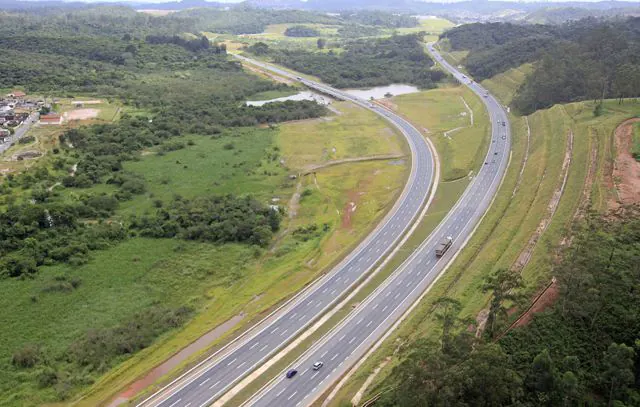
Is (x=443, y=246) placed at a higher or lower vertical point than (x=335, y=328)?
higher

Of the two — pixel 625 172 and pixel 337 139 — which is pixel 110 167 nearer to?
pixel 337 139

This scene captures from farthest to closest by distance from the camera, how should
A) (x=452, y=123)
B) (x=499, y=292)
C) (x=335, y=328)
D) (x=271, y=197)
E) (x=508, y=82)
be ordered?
(x=508, y=82) → (x=452, y=123) → (x=271, y=197) → (x=335, y=328) → (x=499, y=292)

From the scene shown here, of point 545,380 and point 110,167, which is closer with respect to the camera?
point 545,380

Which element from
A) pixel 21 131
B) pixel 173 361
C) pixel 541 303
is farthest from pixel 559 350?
pixel 21 131

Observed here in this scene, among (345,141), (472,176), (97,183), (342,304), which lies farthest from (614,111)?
(97,183)

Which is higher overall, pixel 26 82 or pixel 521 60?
pixel 521 60

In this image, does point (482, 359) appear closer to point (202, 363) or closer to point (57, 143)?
point (202, 363)

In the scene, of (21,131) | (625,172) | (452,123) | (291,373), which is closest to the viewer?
(291,373)
